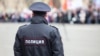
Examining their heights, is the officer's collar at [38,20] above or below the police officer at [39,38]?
above

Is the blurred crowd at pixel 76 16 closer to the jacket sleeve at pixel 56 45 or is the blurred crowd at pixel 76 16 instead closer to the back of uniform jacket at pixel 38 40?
the back of uniform jacket at pixel 38 40

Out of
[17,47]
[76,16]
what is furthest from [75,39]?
[17,47]

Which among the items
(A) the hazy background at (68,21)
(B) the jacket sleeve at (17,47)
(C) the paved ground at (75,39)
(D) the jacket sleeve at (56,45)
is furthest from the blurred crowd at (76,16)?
(D) the jacket sleeve at (56,45)

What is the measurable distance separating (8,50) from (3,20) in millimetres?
2424

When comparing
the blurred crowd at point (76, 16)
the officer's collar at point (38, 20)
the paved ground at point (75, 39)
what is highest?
the officer's collar at point (38, 20)

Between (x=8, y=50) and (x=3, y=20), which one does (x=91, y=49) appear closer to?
(x=8, y=50)

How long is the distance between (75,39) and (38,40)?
18.5ft

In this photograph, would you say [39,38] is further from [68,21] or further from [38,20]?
[68,21]

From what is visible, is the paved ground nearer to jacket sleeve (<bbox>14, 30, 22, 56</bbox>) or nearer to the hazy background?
the hazy background

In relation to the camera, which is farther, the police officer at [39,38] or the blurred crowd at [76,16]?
the blurred crowd at [76,16]

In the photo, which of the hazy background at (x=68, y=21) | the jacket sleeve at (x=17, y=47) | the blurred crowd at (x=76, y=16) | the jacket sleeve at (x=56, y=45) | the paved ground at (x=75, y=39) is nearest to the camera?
the jacket sleeve at (x=56, y=45)

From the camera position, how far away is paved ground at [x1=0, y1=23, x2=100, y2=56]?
871 centimetres

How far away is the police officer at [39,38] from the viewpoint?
12.6 feet

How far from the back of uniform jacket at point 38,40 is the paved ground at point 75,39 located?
4.61 metres
